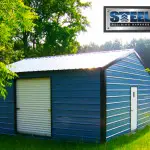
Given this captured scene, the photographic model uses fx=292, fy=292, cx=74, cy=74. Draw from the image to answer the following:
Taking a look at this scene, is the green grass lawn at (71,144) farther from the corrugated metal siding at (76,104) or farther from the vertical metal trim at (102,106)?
the corrugated metal siding at (76,104)

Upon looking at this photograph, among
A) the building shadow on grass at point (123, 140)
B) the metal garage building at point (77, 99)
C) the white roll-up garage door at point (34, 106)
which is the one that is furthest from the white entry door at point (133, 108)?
the white roll-up garage door at point (34, 106)

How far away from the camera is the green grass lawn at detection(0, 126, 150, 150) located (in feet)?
35.7

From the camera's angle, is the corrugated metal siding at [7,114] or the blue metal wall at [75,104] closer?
the blue metal wall at [75,104]

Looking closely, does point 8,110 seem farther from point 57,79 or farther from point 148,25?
point 148,25

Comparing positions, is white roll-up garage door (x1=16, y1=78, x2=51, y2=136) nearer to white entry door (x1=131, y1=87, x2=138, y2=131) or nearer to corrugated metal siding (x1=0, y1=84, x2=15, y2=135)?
corrugated metal siding (x1=0, y1=84, x2=15, y2=135)

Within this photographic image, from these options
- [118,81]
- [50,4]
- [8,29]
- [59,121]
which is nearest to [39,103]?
[59,121]

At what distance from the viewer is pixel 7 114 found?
14430 mm

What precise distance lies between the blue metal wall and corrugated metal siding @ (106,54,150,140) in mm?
598

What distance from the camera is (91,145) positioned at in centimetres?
1116

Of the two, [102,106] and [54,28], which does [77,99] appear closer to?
[102,106]

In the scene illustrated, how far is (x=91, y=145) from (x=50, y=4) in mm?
28239

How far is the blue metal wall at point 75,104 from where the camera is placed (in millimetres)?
11592

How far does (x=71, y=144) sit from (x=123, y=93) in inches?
139

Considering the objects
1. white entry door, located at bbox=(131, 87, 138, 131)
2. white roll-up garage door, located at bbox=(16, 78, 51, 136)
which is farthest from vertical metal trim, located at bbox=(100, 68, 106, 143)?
white entry door, located at bbox=(131, 87, 138, 131)
